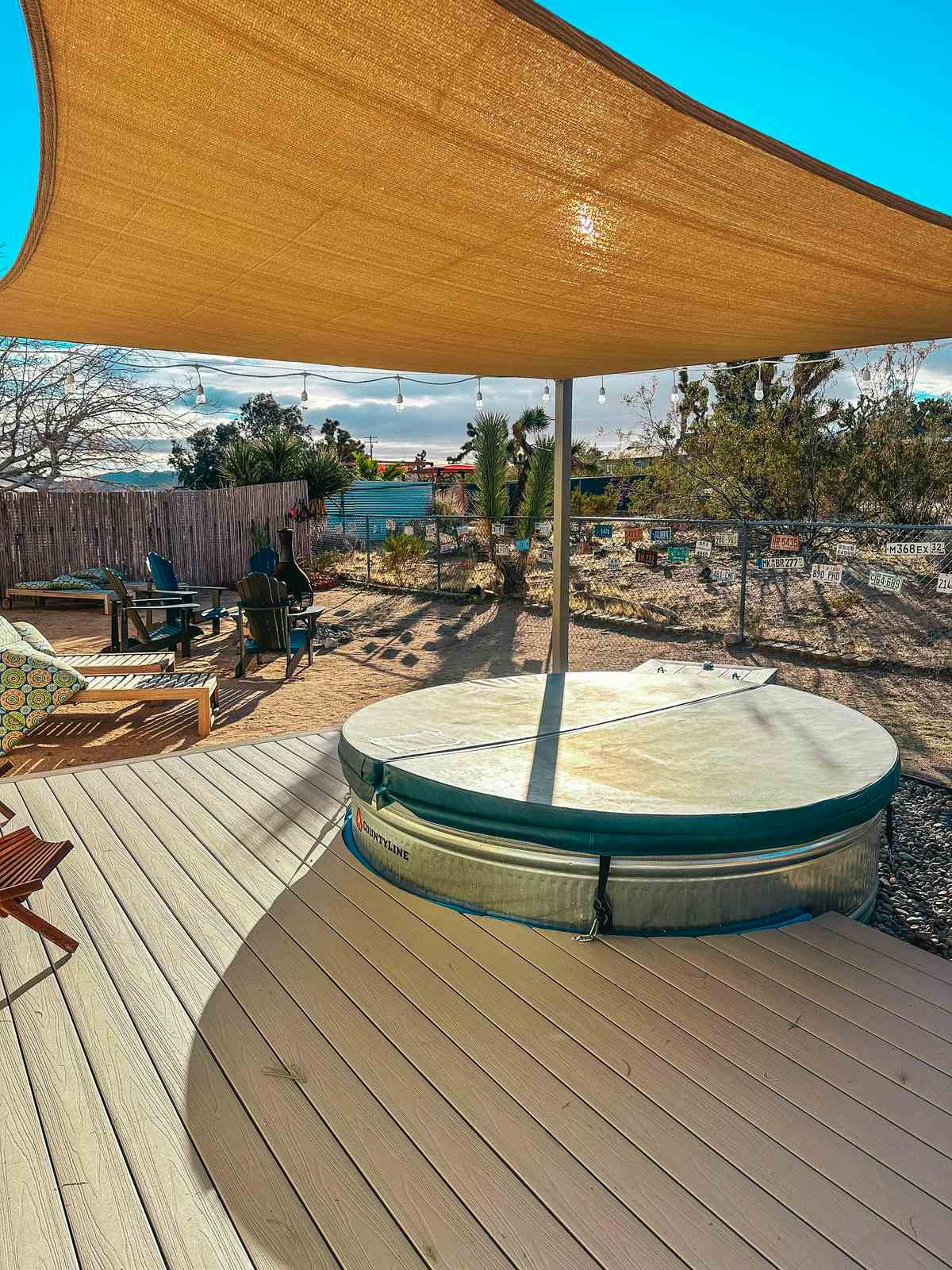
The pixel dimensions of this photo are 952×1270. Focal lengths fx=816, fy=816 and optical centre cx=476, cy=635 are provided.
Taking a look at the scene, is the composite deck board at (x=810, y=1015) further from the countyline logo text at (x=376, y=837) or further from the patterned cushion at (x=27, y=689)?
Result: the patterned cushion at (x=27, y=689)

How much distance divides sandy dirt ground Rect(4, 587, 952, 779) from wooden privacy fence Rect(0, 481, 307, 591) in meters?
1.44

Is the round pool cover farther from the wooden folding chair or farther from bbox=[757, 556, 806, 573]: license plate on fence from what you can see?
bbox=[757, 556, 806, 573]: license plate on fence

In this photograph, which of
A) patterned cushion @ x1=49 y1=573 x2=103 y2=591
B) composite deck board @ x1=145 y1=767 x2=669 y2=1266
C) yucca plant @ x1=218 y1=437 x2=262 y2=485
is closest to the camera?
composite deck board @ x1=145 y1=767 x2=669 y2=1266

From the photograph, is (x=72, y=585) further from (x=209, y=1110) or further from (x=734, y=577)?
(x=209, y=1110)

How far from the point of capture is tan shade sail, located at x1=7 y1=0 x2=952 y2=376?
1645 millimetres

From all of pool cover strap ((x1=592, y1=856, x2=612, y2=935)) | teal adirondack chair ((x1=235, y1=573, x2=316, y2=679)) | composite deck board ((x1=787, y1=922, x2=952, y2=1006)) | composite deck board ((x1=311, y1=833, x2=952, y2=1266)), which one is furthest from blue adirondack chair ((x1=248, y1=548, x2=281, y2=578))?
composite deck board ((x1=787, y1=922, x2=952, y2=1006))

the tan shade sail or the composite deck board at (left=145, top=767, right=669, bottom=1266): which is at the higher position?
the tan shade sail

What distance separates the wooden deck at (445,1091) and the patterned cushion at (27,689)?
298cm

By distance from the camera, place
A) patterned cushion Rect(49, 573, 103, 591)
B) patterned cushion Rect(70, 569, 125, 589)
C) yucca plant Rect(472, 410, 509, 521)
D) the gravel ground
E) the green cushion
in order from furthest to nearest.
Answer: yucca plant Rect(472, 410, 509, 521) < patterned cushion Rect(70, 569, 125, 589) < patterned cushion Rect(49, 573, 103, 591) < the green cushion < the gravel ground

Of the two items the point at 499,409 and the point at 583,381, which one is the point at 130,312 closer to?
the point at 583,381

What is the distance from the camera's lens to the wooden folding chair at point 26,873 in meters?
2.55

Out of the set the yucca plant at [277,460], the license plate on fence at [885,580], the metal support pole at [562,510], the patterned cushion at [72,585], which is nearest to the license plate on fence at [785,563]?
the license plate on fence at [885,580]

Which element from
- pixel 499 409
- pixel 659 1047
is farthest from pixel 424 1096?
pixel 499 409

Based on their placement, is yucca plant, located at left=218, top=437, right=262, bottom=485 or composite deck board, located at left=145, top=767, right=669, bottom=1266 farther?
yucca plant, located at left=218, top=437, right=262, bottom=485
